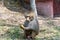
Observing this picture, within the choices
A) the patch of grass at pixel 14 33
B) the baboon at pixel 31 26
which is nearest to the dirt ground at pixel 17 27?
the patch of grass at pixel 14 33

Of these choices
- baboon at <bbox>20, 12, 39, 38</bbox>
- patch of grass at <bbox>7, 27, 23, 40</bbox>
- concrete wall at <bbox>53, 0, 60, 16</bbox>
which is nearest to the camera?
baboon at <bbox>20, 12, 39, 38</bbox>

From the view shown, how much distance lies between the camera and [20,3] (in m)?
5.64

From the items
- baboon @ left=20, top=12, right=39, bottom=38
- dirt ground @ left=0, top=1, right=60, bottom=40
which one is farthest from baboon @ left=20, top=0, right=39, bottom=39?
dirt ground @ left=0, top=1, right=60, bottom=40

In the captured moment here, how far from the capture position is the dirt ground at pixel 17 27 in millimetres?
3945

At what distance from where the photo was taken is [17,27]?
14.2ft

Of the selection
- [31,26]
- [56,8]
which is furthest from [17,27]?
[56,8]

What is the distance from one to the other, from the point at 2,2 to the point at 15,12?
2.06 feet

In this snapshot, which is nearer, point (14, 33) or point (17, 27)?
point (14, 33)

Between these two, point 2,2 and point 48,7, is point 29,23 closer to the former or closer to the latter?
point 48,7

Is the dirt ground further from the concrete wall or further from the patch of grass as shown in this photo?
the concrete wall

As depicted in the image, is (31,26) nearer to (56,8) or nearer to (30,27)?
(30,27)

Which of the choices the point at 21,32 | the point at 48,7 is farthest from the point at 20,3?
the point at 21,32

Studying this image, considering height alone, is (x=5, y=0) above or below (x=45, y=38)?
above

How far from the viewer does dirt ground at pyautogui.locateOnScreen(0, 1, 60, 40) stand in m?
3.95
